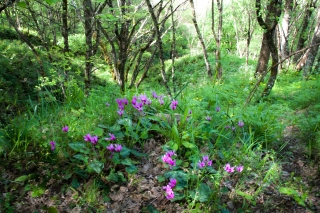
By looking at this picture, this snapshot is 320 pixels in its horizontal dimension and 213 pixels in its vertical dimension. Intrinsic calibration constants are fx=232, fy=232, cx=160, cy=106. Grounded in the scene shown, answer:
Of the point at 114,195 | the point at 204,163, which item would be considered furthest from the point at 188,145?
the point at 114,195

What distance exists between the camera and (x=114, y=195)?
187 centimetres

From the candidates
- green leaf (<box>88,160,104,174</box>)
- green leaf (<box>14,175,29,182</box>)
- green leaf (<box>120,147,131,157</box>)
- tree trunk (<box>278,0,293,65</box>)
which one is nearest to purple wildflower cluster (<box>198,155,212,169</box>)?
green leaf (<box>120,147,131,157</box>)

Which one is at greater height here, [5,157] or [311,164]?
[5,157]

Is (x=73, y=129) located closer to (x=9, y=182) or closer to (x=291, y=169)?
(x=9, y=182)

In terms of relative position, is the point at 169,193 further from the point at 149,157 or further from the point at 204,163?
the point at 149,157

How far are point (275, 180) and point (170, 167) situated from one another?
3.44 ft

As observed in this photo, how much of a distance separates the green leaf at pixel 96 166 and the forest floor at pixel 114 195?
5.8 inches

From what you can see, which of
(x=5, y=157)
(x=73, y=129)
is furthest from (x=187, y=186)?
(x=5, y=157)

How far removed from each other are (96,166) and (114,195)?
0.91 feet

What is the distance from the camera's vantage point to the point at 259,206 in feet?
6.31

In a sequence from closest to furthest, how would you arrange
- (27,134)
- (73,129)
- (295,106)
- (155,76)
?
(27,134) → (73,129) → (295,106) → (155,76)

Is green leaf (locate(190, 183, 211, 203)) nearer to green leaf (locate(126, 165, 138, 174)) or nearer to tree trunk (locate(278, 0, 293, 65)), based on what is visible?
green leaf (locate(126, 165, 138, 174))

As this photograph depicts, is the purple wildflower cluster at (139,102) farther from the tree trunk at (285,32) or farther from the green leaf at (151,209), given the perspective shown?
the tree trunk at (285,32)

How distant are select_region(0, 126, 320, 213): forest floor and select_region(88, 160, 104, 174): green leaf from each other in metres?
0.15
